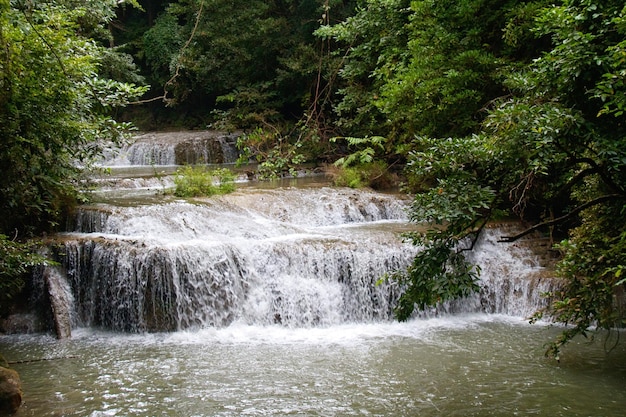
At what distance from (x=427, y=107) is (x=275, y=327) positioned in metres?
5.53

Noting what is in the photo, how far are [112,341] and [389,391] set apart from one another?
14.0ft

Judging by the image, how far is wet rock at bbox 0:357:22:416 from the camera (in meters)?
5.46

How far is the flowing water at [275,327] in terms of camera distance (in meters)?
5.99

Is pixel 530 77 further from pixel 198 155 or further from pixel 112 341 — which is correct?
pixel 198 155

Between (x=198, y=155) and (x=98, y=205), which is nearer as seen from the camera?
(x=98, y=205)

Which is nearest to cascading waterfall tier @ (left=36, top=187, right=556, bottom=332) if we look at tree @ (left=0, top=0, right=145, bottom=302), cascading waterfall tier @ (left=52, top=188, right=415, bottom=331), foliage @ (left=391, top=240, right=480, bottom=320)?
cascading waterfall tier @ (left=52, top=188, right=415, bottom=331)

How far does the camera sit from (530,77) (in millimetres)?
5395

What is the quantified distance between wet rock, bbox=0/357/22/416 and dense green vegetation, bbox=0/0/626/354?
10.0 feet

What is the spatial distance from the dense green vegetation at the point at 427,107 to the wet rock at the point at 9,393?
305 centimetres

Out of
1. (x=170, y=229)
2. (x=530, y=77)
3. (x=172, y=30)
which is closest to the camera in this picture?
(x=530, y=77)

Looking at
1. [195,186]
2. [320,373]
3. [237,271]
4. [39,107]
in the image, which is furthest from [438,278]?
[195,186]

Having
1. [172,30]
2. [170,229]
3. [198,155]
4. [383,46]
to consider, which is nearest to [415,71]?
[383,46]

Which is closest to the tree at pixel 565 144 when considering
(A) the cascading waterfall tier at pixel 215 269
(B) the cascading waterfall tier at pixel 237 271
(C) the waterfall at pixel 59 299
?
(B) the cascading waterfall tier at pixel 237 271

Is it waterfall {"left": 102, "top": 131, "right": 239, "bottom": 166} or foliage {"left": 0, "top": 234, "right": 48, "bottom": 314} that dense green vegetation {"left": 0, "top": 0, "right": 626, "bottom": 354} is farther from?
waterfall {"left": 102, "top": 131, "right": 239, "bottom": 166}
